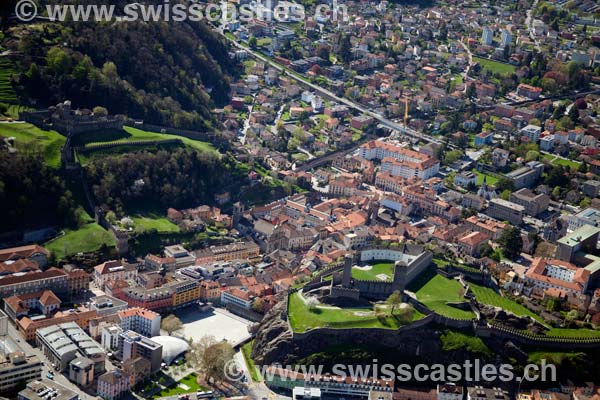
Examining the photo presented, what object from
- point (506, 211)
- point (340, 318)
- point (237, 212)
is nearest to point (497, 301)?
point (340, 318)

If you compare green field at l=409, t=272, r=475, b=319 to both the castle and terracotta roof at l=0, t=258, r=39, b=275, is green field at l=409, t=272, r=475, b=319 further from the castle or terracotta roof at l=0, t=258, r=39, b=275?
terracotta roof at l=0, t=258, r=39, b=275

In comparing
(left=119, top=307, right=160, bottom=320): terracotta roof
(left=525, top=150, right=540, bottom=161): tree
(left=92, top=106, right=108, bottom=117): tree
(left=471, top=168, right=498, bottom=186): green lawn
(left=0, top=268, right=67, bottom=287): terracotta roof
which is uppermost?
(left=92, top=106, right=108, bottom=117): tree

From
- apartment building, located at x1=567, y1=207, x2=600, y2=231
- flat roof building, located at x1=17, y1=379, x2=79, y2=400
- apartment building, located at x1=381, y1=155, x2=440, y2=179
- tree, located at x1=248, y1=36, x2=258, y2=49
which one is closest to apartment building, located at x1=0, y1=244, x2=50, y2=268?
flat roof building, located at x1=17, y1=379, x2=79, y2=400

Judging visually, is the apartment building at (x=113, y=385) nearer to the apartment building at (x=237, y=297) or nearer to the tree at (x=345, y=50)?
the apartment building at (x=237, y=297)

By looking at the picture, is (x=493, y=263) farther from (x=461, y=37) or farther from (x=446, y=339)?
(x=461, y=37)

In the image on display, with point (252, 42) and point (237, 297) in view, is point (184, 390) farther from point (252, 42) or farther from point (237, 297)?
point (252, 42)

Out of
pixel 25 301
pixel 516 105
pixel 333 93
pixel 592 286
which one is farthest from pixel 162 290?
pixel 516 105

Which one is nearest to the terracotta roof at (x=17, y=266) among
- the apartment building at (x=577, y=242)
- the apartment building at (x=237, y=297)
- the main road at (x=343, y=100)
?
the apartment building at (x=237, y=297)
